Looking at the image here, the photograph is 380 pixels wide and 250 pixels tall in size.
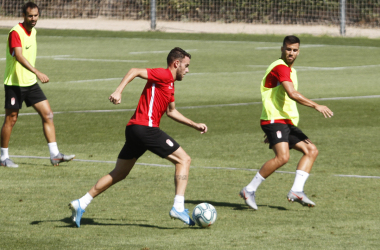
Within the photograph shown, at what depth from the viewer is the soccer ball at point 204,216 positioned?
717 cm

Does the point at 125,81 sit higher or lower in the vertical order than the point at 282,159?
higher

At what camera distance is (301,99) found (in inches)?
310

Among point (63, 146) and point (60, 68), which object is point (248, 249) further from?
point (60, 68)

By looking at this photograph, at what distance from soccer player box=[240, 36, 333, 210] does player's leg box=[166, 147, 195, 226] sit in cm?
103

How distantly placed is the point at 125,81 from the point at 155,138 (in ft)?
2.05

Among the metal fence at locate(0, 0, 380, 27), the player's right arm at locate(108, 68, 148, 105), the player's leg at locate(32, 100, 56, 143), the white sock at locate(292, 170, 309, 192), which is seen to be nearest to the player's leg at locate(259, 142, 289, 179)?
the white sock at locate(292, 170, 309, 192)

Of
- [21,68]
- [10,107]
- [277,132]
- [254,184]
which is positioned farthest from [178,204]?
[21,68]

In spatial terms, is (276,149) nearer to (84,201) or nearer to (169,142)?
(169,142)

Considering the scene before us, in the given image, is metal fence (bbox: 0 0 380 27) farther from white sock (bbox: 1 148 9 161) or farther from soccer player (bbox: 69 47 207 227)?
soccer player (bbox: 69 47 207 227)

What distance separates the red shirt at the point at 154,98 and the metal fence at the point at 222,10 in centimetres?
3046

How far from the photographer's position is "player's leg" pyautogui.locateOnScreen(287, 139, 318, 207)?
8148 mm

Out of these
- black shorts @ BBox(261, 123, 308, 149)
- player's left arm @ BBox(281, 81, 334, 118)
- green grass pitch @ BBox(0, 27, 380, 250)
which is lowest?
green grass pitch @ BBox(0, 27, 380, 250)

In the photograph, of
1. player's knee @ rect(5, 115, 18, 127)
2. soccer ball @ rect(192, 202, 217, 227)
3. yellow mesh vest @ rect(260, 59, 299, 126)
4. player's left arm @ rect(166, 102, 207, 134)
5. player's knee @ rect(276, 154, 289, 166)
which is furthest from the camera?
player's knee @ rect(5, 115, 18, 127)

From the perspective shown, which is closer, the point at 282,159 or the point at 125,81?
the point at 125,81
